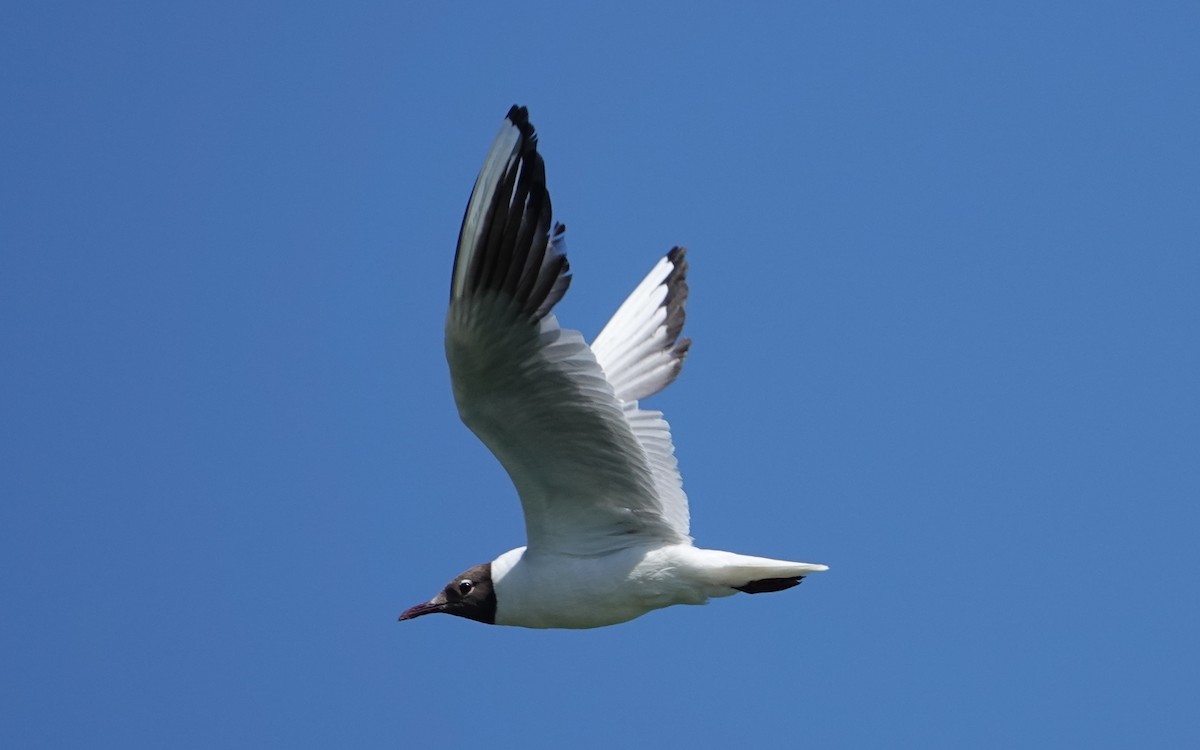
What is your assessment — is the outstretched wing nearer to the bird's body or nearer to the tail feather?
the bird's body

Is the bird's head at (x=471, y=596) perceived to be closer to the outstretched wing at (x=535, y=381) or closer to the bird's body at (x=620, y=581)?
the bird's body at (x=620, y=581)

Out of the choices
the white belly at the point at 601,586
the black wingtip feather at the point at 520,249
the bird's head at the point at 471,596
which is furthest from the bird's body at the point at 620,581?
the black wingtip feather at the point at 520,249

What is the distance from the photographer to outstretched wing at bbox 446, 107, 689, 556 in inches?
280

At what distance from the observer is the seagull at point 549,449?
7.14 meters

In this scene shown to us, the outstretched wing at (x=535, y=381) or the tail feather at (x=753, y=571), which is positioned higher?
the outstretched wing at (x=535, y=381)

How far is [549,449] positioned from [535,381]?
53 cm

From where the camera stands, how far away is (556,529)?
833 cm

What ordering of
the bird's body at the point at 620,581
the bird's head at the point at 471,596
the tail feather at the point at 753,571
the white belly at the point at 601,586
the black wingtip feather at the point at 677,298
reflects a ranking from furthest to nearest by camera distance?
the black wingtip feather at the point at 677,298 < the bird's head at the point at 471,596 < the white belly at the point at 601,586 < the bird's body at the point at 620,581 < the tail feather at the point at 753,571

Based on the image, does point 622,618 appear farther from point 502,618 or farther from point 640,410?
point 640,410

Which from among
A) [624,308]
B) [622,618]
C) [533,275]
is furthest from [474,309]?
[624,308]

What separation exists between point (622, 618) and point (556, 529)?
58cm

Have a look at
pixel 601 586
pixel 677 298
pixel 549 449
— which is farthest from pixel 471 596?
pixel 677 298

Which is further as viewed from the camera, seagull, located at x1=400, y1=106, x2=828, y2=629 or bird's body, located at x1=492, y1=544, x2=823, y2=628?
bird's body, located at x1=492, y1=544, x2=823, y2=628

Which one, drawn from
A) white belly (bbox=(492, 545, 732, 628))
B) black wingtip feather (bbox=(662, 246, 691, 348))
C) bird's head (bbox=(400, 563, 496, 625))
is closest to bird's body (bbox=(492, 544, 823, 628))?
white belly (bbox=(492, 545, 732, 628))
